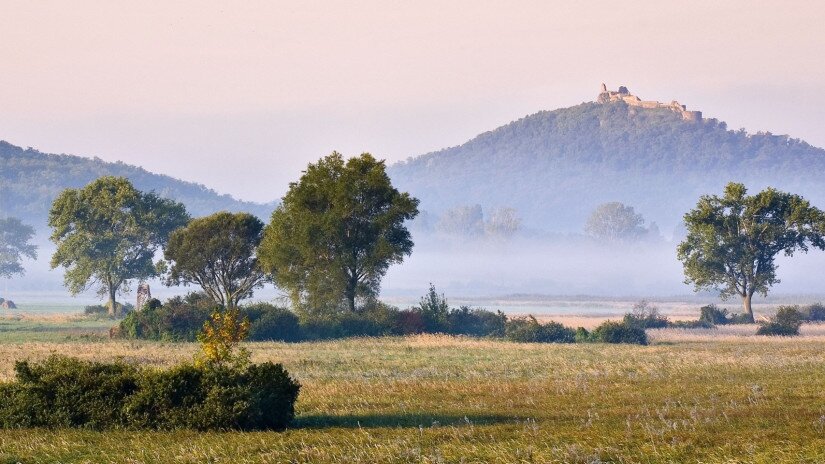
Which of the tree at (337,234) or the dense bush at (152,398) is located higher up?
the tree at (337,234)

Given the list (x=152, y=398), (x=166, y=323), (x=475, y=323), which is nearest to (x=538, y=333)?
(x=475, y=323)

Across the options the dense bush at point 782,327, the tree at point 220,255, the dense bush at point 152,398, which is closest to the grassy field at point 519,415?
the dense bush at point 152,398

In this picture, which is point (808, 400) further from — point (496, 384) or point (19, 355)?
point (19, 355)

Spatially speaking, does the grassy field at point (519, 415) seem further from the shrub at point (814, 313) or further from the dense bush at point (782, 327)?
the shrub at point (814, 313)

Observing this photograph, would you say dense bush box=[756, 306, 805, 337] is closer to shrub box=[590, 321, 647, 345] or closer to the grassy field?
shrub box=[590, 321, 647, 345]

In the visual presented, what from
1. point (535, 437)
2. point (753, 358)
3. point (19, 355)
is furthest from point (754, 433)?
point (19, 355)

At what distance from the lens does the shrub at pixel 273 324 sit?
255 ft

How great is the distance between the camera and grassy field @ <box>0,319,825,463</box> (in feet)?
78.8

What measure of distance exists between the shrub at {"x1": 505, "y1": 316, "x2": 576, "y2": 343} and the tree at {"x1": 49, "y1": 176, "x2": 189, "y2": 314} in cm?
4377

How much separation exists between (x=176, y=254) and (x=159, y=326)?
1370cm

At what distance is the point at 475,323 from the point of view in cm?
8869

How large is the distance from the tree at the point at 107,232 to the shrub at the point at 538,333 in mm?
43773

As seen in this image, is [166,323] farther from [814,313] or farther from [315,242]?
[814,313]

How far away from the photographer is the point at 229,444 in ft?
84.8
